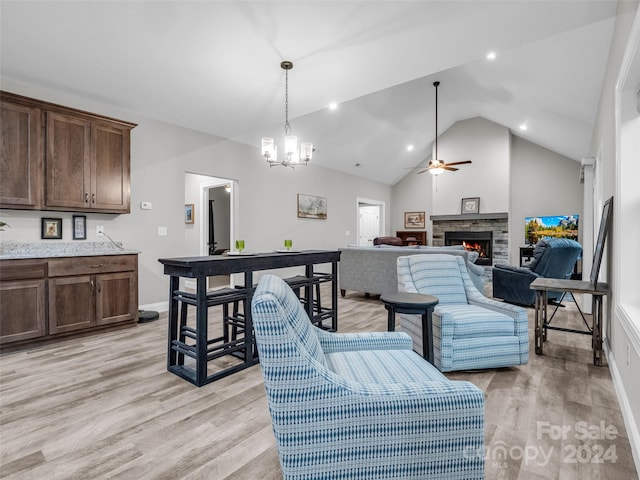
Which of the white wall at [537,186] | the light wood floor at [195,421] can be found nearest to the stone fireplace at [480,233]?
the white wall at [537,186]

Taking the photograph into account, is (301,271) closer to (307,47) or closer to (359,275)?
(359,275)

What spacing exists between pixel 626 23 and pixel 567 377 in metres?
2.42

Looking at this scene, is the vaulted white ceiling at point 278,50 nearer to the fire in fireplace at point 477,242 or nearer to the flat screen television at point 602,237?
the flat screen television at point 602,237

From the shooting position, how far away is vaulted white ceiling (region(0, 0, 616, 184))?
2.66 meters

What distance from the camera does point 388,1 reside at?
258 centimetres

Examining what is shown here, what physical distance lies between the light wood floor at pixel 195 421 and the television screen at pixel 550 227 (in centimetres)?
592

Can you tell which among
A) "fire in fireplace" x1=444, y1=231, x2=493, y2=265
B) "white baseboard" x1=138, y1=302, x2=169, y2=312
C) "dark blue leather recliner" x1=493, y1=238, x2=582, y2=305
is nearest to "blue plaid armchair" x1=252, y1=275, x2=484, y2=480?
"white baseboard" x1=138, y1=302, x2=169, y2=312

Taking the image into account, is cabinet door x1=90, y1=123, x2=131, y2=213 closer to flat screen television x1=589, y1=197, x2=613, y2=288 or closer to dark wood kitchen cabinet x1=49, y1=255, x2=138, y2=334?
dark wood kitchen cabinet x1=49, y1=255, x2=138, y2=334

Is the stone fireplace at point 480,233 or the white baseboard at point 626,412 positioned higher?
the stone fireplace at point 480,233

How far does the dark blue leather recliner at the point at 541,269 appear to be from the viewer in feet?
14.8

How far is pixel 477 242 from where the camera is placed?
8609 mm

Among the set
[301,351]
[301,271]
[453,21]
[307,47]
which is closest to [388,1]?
[453,21]

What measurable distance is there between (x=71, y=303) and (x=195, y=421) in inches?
89.1

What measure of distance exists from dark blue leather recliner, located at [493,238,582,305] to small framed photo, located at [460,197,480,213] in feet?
12.5
